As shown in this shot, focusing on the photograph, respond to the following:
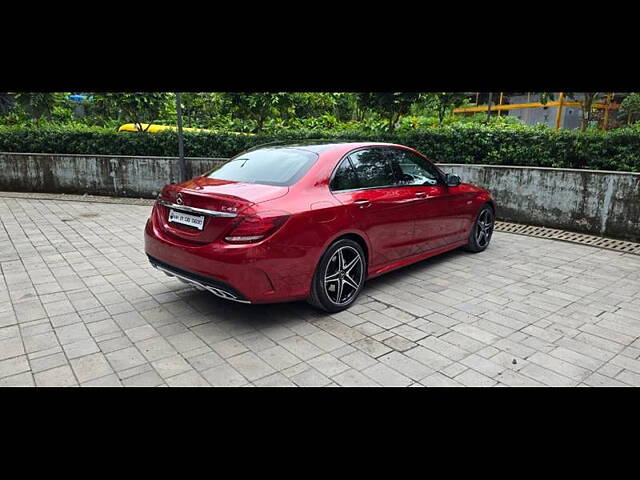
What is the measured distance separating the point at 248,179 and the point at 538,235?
17.4 feet

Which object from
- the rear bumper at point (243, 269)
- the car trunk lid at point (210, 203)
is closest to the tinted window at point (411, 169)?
the car trunk lid at point (210, 203)

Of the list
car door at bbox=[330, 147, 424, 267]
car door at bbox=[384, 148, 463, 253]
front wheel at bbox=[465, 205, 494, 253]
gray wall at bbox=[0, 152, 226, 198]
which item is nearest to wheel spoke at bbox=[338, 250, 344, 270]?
car door at bbox=[330, 147, 424, 267]

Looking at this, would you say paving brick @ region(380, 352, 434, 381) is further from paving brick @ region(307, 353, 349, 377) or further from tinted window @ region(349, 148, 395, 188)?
tinted window @ region(349, 148, 395, 188)

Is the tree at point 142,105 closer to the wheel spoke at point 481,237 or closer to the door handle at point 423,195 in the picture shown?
the door handle at point 423,195

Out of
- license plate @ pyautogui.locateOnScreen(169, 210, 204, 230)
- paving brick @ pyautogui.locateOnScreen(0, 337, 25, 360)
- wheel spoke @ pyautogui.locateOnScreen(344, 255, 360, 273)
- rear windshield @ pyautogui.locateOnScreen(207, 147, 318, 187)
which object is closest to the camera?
paving brick @ pyautogui.locateOnScreen(0, 337, 25, 360)

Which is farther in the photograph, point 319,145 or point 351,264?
point 319,145

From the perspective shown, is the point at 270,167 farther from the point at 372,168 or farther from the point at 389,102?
the point at 389,102

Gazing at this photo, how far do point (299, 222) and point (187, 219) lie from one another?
95cm

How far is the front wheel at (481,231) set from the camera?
601cm

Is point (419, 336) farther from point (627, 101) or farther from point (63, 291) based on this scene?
point (627, 101)

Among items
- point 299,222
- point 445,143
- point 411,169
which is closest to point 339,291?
point 299,222

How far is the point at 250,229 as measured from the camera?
3.36m

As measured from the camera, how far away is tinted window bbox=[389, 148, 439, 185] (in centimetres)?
482

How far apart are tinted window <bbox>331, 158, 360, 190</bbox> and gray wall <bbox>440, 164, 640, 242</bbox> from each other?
4.73 meters
